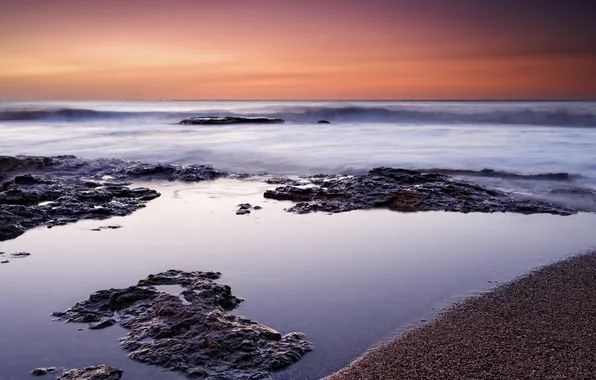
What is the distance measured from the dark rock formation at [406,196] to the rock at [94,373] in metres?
4.51

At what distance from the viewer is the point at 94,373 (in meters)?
2.87

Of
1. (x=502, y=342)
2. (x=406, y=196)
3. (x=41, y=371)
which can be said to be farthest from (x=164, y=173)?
(x=502, y=342)

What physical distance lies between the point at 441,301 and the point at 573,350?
1.09m

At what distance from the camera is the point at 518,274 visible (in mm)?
4527

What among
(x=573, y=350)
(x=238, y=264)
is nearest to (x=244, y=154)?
(x=238, y=264)

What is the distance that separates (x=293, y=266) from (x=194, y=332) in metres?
1.69

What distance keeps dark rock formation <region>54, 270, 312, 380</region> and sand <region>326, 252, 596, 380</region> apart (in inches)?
18.9

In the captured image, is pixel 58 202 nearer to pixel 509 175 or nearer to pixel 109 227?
pixel 109 227

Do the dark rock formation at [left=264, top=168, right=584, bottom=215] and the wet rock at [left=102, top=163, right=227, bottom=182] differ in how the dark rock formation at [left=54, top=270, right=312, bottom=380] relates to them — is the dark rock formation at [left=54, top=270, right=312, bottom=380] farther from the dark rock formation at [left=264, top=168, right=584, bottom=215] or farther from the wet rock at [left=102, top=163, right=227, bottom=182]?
the wet rock at [left=102, top=163, right=227, bottom=182]

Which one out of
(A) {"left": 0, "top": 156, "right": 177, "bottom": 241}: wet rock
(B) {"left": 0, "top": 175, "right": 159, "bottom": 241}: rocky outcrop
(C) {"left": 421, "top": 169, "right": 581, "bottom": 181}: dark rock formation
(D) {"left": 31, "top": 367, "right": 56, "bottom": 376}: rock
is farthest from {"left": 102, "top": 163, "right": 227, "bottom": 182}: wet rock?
(D) {"left": 31, "top": 367, "right": 56, "bottom": 376}: rock

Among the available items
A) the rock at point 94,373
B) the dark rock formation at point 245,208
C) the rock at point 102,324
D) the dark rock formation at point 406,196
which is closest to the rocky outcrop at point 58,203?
the dark rock formation at point 245,208

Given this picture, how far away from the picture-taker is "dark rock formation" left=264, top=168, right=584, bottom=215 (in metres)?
7.38

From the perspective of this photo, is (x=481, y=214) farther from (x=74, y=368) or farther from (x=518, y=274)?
(x=74, y=368)

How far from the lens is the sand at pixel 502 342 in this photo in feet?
9.38
